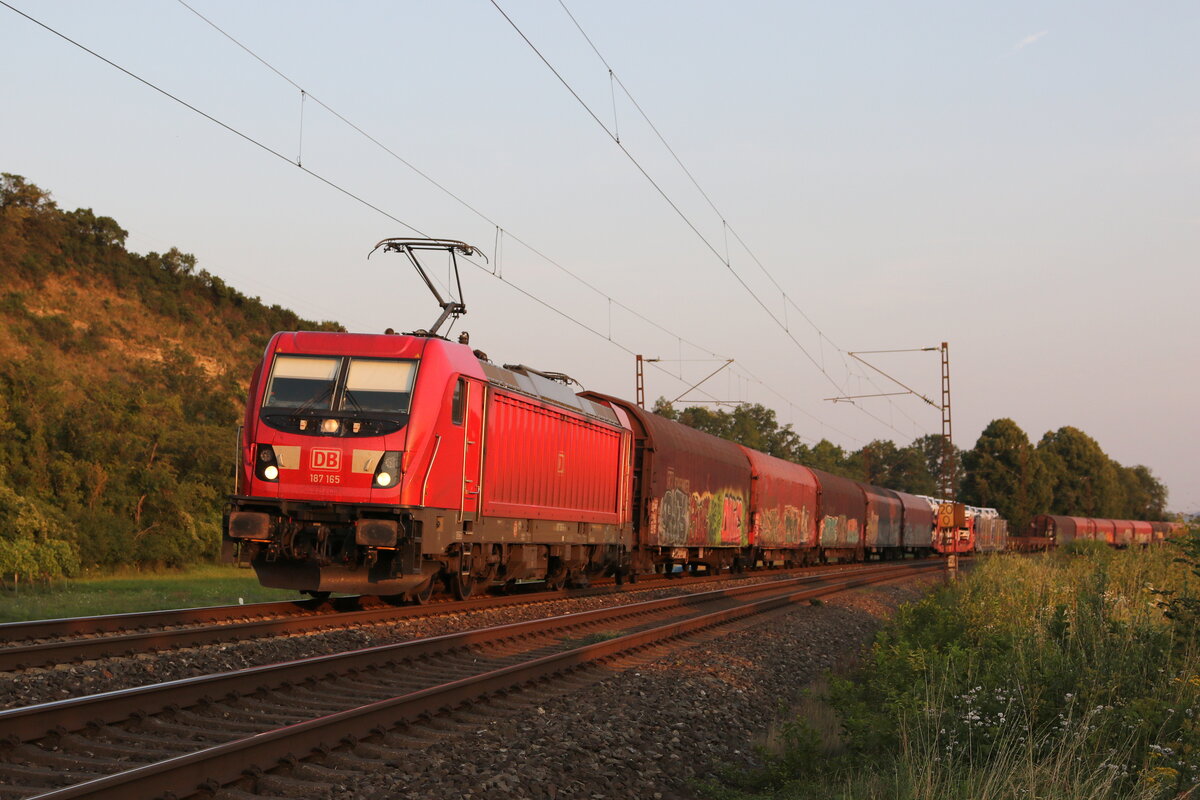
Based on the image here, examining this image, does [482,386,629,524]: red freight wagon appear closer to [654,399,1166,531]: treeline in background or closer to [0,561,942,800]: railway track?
[0,561,942,800]: railway track

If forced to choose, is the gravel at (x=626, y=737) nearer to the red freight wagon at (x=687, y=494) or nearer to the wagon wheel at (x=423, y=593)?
the wagon wheel at (x=423, y=593)

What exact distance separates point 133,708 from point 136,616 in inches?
208

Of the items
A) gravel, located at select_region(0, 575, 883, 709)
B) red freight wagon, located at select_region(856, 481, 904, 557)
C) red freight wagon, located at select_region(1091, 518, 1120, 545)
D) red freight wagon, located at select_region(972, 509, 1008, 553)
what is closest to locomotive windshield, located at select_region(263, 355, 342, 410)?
gravel, located at select_region(0, 575, 883, 709)

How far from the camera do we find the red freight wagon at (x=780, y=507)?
33.4m

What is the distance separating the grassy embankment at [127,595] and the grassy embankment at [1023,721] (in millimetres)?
10265

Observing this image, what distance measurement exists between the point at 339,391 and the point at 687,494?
13.8 metres

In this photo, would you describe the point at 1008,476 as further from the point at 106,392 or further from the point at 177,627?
the point at 177,627

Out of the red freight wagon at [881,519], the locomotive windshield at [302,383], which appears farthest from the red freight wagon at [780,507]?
the locomotive windshield at [302,383]

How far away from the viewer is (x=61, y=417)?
93.7 ft

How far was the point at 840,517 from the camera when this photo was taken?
4316 cm

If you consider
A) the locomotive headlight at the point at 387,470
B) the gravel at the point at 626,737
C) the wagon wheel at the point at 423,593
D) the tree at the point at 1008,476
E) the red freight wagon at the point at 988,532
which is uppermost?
the tree at the point at 1008,476

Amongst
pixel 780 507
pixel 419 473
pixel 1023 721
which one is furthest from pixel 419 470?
pixel 780 507

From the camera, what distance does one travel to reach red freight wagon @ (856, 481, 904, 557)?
48.5 m

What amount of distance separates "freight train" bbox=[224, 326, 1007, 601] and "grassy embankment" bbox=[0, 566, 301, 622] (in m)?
3.04
